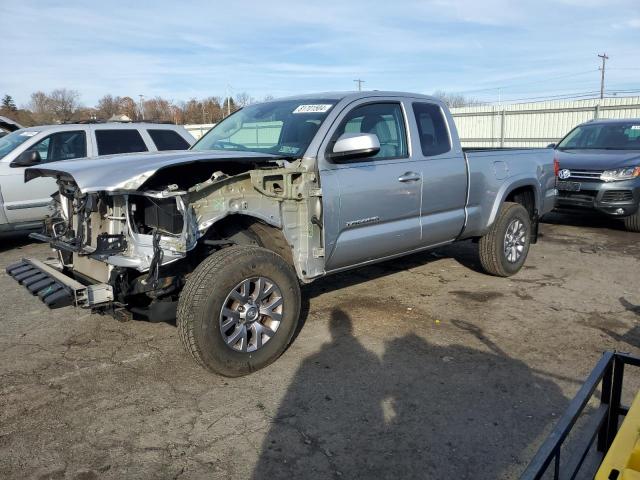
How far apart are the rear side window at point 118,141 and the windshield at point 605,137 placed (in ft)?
24.9

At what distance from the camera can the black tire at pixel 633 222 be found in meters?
8.71

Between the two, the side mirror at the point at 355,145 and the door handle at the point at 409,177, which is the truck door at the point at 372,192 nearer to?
the door handle at the point at 409,177

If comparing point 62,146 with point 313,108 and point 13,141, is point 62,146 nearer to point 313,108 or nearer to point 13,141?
point 13,141

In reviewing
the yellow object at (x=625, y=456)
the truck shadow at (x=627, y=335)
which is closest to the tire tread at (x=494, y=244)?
the truck shadow at (x=627, y=335)

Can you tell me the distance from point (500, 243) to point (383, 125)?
2081 millimetres

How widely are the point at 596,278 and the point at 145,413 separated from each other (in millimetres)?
5193

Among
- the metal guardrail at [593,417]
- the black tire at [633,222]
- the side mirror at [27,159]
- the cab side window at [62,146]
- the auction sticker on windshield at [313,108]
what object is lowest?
the black tire at [633,222]

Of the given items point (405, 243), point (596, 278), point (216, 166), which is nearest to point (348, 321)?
point (405, 243)

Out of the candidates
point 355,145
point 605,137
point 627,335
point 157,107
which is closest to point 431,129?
point 355,145

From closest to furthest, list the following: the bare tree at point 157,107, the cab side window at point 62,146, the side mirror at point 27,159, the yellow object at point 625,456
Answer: the yellow object at point 625,456, the side mirror at point 27,159, the cab side window at point 62,146, the bare tree at point 157,107

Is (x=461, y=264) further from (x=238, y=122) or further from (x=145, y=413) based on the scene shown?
(x=145, y=413)

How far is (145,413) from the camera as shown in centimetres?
340

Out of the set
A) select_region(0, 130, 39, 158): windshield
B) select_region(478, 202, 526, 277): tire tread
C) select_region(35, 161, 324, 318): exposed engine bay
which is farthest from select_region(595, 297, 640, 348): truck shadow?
select_region(0, 130, 39, 158): windshield

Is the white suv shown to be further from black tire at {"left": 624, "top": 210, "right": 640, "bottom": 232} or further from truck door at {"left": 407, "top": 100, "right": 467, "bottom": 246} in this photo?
black tire at {"left": 624, "top": 210, "right": 640, "bottom": 232}
